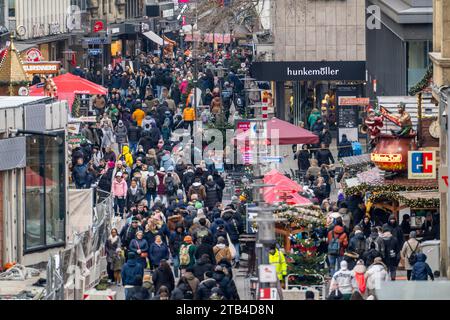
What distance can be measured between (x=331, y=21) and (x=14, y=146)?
28103 millimetres

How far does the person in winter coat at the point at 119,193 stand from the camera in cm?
4403

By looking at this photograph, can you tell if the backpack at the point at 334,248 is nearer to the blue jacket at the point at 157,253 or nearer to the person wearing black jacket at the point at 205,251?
the person wearing black jacket at the point at 205,251

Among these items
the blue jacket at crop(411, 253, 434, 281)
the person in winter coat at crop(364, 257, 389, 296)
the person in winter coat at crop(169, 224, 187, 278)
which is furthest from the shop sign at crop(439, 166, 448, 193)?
the person in winter coat at crop(169, 224, 187, 278)

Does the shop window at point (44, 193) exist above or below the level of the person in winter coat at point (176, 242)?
above

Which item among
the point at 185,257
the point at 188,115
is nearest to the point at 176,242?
the point at 185,257

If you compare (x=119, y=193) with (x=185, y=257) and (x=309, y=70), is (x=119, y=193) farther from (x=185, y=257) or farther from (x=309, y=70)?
(x=309, y=70)

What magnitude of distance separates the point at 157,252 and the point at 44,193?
269cm

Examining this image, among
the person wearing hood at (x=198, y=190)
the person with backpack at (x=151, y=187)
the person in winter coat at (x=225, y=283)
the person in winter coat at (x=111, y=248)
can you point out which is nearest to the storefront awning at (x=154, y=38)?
the person with backpack at (x=151, y=187)

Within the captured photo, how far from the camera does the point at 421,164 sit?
37.0m

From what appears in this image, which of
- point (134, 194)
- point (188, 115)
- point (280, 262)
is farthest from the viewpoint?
point (188, 115)

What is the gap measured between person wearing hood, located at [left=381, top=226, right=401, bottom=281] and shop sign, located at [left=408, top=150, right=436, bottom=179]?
239cm

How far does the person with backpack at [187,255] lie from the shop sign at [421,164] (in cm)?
483

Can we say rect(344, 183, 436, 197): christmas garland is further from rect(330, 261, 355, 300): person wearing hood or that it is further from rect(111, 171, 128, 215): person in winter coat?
rect(330, 261, 355, 300): person wearing hood

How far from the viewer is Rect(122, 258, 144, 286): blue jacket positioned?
32.3 meters
